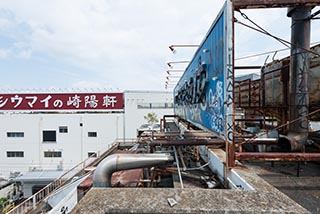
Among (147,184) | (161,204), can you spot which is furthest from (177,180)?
(161,204)

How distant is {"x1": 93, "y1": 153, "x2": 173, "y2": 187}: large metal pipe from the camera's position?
257 cm

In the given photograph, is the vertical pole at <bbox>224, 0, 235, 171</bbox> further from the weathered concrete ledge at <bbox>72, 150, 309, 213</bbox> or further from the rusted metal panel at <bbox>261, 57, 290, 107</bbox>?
the rusted metal panel at <bbox>261, 57, 290, 107</bbox>

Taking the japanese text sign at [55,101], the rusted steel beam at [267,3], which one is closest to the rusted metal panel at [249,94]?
the rusted steel beam at [267,3]

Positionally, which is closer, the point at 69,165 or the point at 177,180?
the point at 177,180

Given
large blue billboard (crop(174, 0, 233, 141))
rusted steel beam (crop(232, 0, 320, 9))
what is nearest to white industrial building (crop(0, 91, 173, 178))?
large blue billboard (crop(174, 0, 233, 141))

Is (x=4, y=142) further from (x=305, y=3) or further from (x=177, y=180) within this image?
(x=305, y=3)

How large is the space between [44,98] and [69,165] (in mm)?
8042

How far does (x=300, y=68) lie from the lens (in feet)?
11.2

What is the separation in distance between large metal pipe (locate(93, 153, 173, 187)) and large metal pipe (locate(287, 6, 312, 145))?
2.84 metres

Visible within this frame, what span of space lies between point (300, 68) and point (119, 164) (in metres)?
3.92

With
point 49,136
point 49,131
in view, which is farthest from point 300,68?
point 49,136

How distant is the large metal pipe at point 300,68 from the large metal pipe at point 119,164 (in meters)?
2.84

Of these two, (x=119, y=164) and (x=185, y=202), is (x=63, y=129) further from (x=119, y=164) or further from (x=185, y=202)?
(x=185, y=202)

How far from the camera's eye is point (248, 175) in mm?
2305
